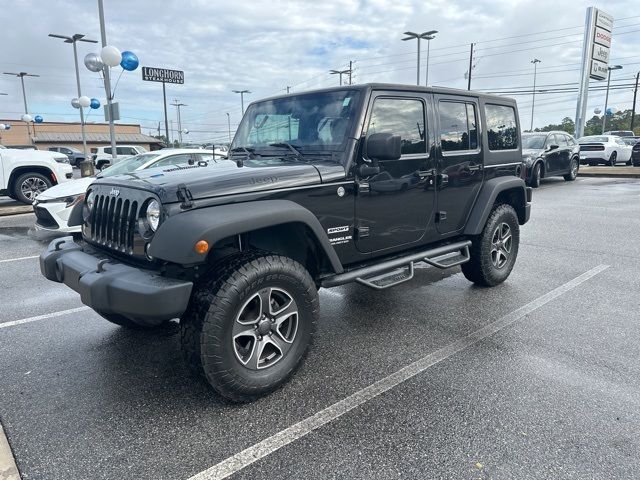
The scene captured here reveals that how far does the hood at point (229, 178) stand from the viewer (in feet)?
9.11

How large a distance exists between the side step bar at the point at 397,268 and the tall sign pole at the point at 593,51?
22.4m

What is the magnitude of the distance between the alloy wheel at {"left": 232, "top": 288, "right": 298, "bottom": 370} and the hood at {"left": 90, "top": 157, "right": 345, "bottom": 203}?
0.67 meters

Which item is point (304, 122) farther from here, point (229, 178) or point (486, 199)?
point (486, 199)

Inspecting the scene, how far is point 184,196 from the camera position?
271 cm

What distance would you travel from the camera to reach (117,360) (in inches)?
137

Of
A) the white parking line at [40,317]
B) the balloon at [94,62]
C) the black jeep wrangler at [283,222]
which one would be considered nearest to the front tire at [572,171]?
the black jeep wrangler at [283,222]

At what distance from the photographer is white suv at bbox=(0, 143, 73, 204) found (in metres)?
10.7

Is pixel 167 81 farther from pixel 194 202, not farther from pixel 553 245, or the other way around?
pixel 194 202

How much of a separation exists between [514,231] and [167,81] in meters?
13.1

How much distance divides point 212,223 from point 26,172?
34.8 feet

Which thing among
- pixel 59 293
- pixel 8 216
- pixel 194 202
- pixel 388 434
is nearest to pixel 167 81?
pixel 8 216

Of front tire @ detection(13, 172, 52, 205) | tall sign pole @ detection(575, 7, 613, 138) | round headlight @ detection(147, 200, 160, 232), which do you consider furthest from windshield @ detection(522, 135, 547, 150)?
round headlight @ detection(147, 200, 160, 232)

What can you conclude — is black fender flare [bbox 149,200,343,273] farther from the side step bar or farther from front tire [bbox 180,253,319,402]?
the side step bar

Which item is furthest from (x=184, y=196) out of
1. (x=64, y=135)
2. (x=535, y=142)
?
(x=64, y=135)
